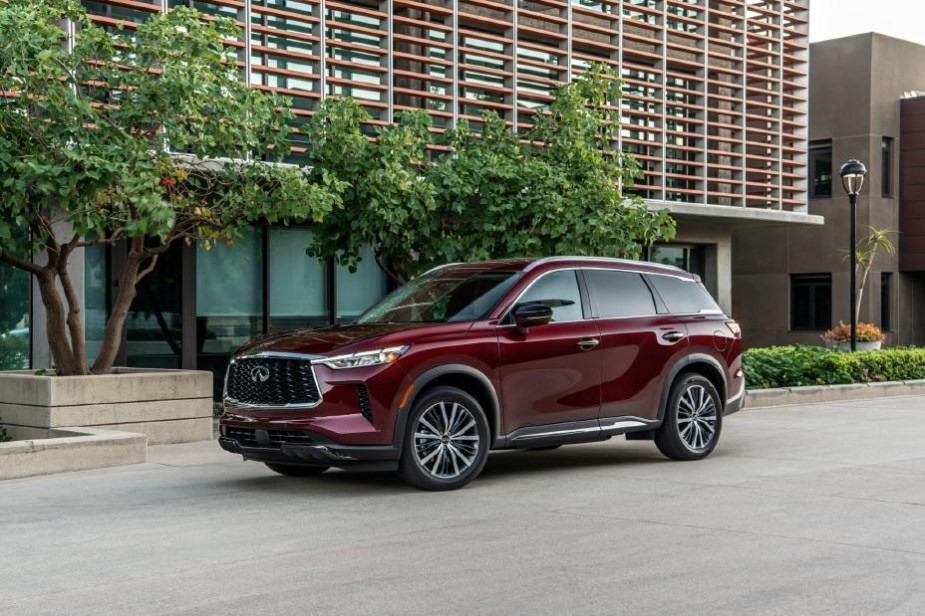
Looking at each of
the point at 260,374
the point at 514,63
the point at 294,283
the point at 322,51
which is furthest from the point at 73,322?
the point at 514,63

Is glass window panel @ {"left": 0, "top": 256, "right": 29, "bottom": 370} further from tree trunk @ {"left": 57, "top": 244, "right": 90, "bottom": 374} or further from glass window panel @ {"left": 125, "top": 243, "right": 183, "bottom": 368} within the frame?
tree trunk @ {"left": 57, "top": 244, "right": 90, "bottom": 374}

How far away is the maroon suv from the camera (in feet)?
32.4

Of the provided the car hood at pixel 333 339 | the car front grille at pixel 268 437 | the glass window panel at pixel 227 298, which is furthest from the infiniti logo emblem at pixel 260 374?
the glass window panel at pixel 227 298

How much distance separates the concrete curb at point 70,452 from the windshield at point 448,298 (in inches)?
105

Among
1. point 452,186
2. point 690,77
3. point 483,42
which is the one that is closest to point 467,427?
point 452,186

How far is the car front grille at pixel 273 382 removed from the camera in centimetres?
995

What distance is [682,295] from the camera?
12.5 metres

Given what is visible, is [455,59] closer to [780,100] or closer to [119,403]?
[780,100]

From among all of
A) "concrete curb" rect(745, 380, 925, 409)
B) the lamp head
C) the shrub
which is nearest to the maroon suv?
"concrete curb" rect(745, 380, 925, 409)

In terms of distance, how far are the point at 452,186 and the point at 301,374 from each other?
6.16 meters

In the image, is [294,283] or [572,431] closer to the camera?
[572,431]

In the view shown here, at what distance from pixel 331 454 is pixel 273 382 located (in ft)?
2.79

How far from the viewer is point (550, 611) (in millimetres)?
6137

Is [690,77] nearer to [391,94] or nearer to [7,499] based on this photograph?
[391,94]
